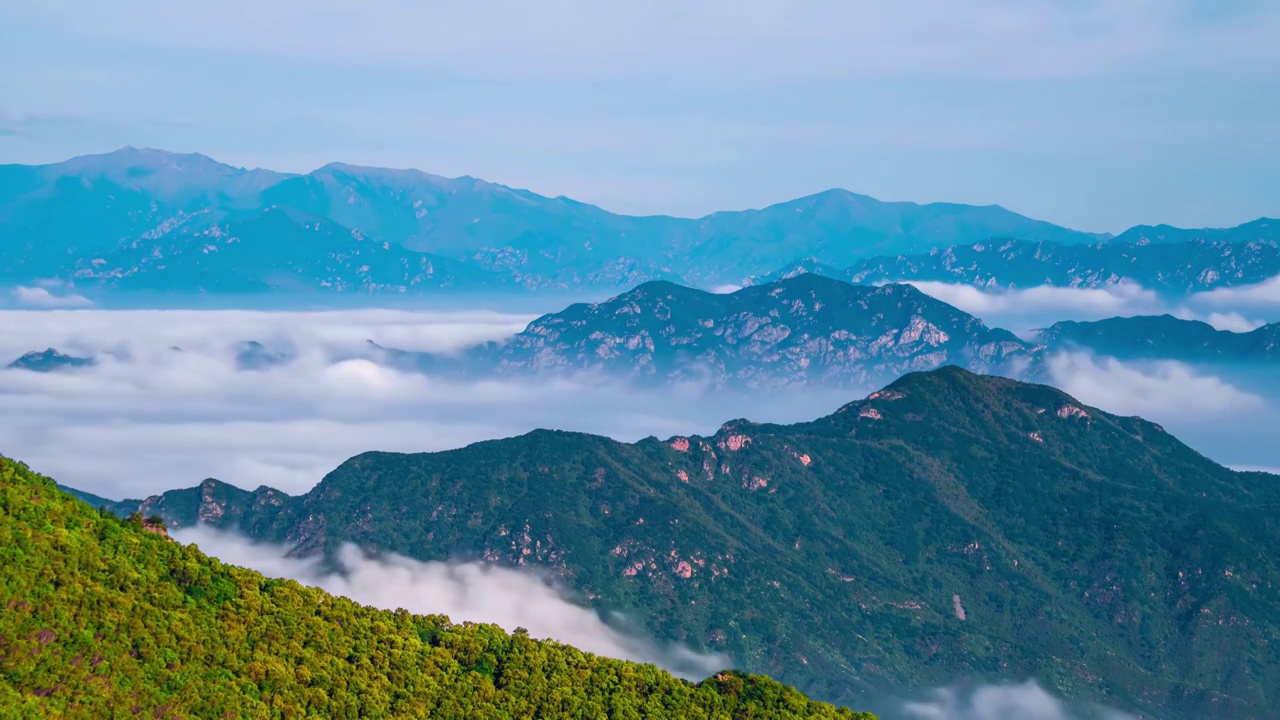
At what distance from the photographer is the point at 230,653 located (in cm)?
15338

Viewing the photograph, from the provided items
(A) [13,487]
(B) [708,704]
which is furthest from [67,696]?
(B) [708,704]

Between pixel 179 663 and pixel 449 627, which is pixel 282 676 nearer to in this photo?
pixel 179 663

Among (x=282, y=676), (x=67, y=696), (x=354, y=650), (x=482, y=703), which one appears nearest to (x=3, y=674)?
(x=67, y=696)

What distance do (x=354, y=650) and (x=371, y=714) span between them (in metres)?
13.3

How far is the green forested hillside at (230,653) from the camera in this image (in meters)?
139

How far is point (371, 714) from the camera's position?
156 meters

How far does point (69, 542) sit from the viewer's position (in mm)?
151750

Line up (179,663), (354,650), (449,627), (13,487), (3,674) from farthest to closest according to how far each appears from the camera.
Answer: (449,627), (354,650), (13,487), (179,663), (3,674)

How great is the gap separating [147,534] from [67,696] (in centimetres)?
3393

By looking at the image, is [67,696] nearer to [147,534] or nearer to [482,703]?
[147,534]

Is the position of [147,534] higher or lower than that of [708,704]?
higher

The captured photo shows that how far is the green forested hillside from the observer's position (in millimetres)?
139375

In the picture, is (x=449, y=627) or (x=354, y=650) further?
(x=449, y=627)

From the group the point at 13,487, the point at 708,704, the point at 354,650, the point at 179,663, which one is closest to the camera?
the point at 179,663
